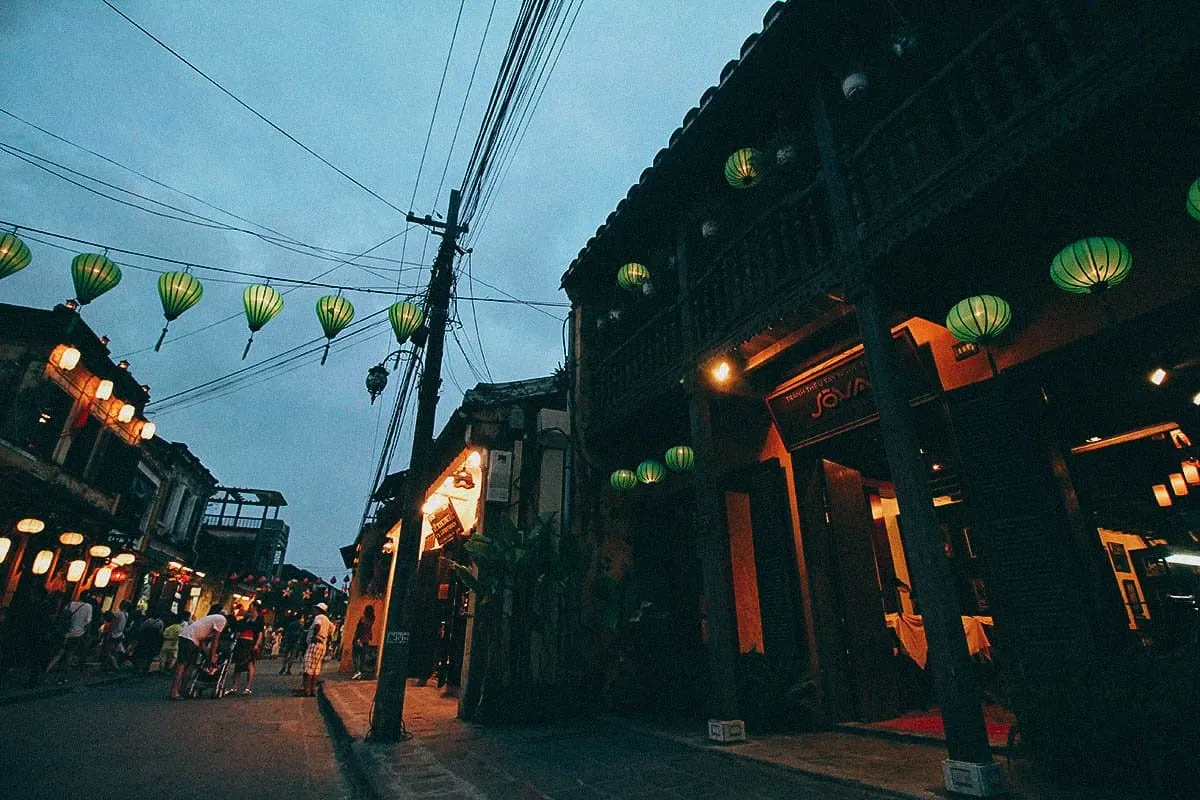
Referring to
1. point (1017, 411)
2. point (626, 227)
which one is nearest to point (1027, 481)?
point (1017, 411)

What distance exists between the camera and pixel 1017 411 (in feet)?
17.1

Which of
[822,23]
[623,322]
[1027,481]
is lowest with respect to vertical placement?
[1027,481]

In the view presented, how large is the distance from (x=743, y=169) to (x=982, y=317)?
10.8ft

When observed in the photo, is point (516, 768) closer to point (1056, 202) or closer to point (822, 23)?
point (1056, 202)

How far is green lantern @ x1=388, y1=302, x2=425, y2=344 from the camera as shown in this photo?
8.02 metres

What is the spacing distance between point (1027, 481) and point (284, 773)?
7826 mm

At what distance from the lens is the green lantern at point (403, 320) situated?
802 cm

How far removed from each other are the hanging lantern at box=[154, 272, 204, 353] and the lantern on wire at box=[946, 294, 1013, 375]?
30.5ft

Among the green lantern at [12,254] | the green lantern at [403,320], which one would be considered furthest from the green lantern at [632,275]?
the green lantern at [12,254]

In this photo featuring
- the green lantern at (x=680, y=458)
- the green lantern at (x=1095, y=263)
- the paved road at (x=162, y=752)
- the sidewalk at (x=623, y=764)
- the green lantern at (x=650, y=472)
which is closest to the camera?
the green lantern at (x=1095, y=263)

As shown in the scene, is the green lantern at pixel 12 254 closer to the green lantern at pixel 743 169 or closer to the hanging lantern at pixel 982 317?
the green lantern at pixel 743 169

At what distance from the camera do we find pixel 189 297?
24.4 ft

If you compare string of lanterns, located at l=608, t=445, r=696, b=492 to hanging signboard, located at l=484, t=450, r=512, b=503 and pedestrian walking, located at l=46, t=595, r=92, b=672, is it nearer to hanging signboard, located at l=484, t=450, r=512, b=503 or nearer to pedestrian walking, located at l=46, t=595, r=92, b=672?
hanging signboard, located at l=484, t=450, r=512, b=503

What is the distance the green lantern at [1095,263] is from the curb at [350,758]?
696 cm
